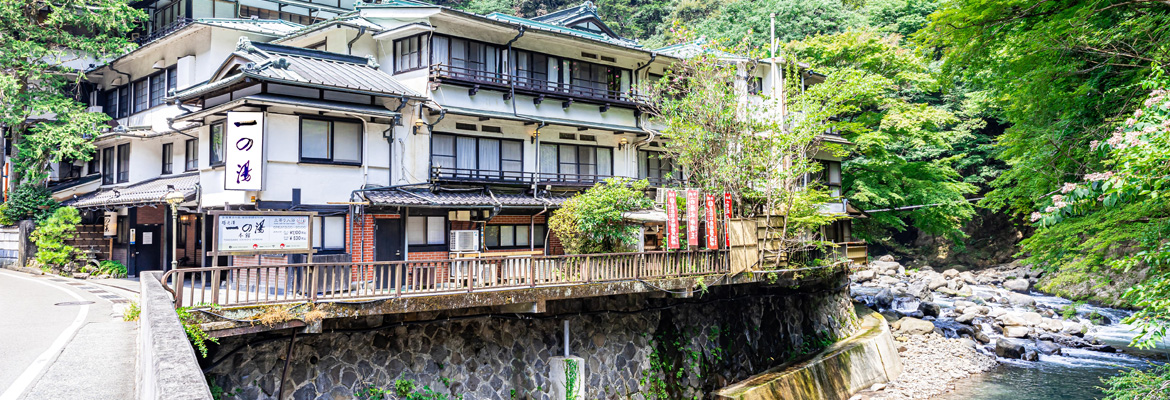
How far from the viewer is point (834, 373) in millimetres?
21859

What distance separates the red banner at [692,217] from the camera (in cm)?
2020

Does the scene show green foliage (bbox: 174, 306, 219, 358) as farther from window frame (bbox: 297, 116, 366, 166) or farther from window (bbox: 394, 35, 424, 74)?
window (bbox: 394, 35, 424, 74)

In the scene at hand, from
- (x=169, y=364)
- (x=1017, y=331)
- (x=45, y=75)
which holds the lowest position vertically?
(x=1017, y=331)

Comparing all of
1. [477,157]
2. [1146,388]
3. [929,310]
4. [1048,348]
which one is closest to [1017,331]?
[1048,348]

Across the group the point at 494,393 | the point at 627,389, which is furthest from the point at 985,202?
the point at 494,393

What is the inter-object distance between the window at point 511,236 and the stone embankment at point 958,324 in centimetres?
1265

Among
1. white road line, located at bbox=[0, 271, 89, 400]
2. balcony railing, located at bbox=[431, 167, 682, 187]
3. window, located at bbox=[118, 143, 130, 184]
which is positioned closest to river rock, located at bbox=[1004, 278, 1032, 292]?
balcony railing, located at bbox=[431, 167, 682, 187]

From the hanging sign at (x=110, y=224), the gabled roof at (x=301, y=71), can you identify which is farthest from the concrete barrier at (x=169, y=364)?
the hanging sign at (x=110, y=224)

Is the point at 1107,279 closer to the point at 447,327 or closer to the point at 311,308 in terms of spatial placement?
the point at 447,327

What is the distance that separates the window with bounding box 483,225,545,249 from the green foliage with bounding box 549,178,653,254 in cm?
395

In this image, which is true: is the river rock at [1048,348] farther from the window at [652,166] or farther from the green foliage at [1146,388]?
the green foliage at [1146,388]

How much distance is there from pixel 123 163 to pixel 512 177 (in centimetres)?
1755

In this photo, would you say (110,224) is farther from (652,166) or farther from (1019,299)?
(1019,299)

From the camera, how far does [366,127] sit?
21.3m
